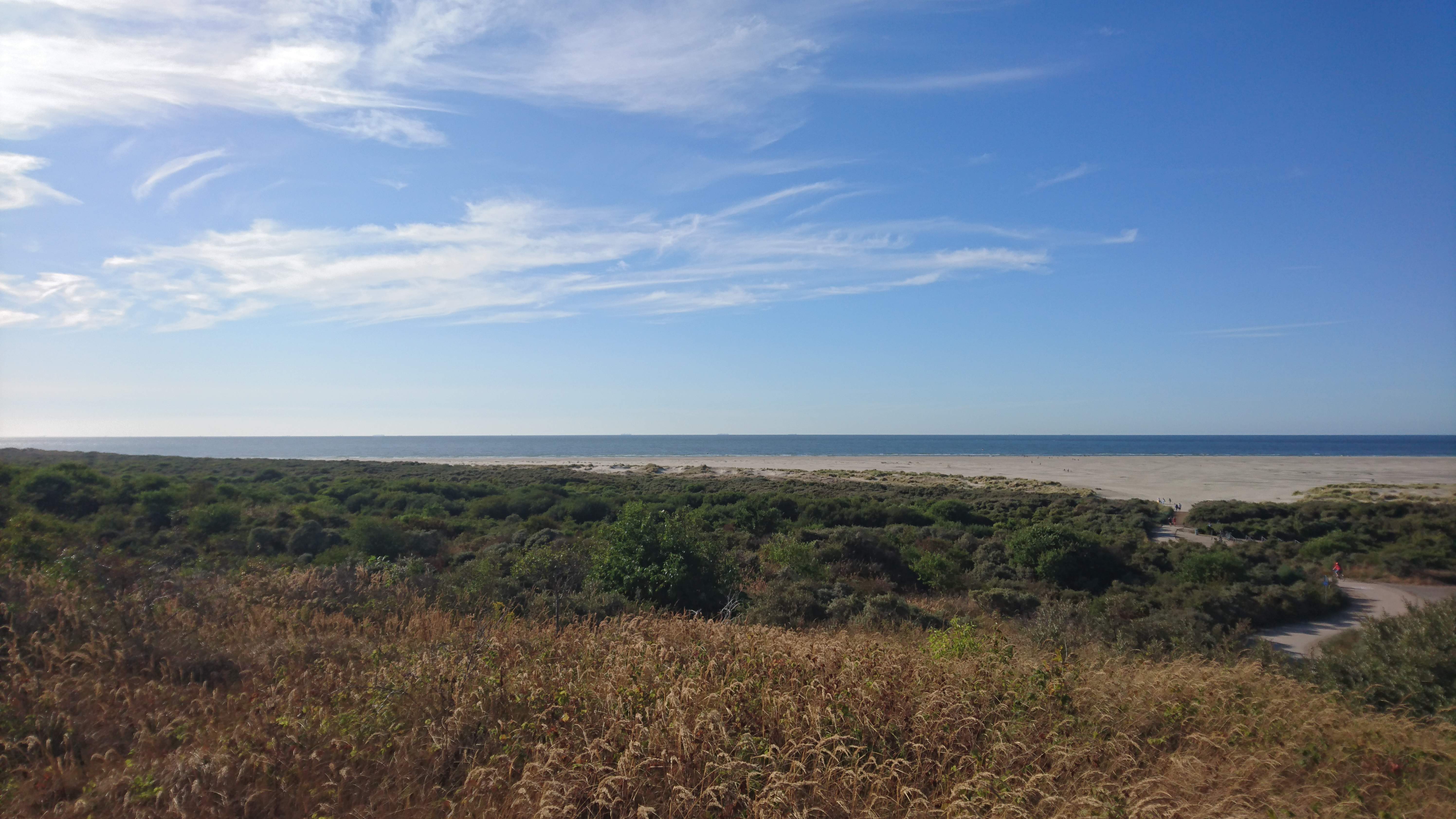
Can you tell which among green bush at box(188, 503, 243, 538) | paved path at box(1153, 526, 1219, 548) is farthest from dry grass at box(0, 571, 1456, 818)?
paved path at box(1153, 526, 1219, 548)

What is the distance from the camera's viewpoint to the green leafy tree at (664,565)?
11773mm

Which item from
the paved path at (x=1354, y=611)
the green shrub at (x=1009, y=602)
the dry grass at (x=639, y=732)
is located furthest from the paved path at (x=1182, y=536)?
the dry grass at (x=639, y=732)

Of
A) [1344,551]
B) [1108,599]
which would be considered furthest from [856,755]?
[1344,551]

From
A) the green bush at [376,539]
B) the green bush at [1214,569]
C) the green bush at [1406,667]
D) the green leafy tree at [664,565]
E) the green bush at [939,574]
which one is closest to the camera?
the green bush at [1406,667]

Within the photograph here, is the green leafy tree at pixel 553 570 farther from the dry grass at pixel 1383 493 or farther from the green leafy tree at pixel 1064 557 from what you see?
the dry grass at pixel 1383 493

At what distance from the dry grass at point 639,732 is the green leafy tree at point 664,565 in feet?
19.1

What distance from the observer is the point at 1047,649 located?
7188 millimetres

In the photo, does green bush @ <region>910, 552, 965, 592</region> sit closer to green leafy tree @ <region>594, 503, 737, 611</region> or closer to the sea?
green leafy tree @ <region>594, 503, 737, 611</region>

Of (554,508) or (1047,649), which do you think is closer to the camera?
(1047,649)

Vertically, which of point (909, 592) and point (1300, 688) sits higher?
point (1300, 688)

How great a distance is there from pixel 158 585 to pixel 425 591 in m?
2.85

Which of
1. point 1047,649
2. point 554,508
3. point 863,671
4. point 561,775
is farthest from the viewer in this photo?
point 554,508

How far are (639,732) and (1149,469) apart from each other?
300ft

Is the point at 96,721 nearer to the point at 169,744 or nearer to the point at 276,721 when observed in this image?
the point at 169,744
